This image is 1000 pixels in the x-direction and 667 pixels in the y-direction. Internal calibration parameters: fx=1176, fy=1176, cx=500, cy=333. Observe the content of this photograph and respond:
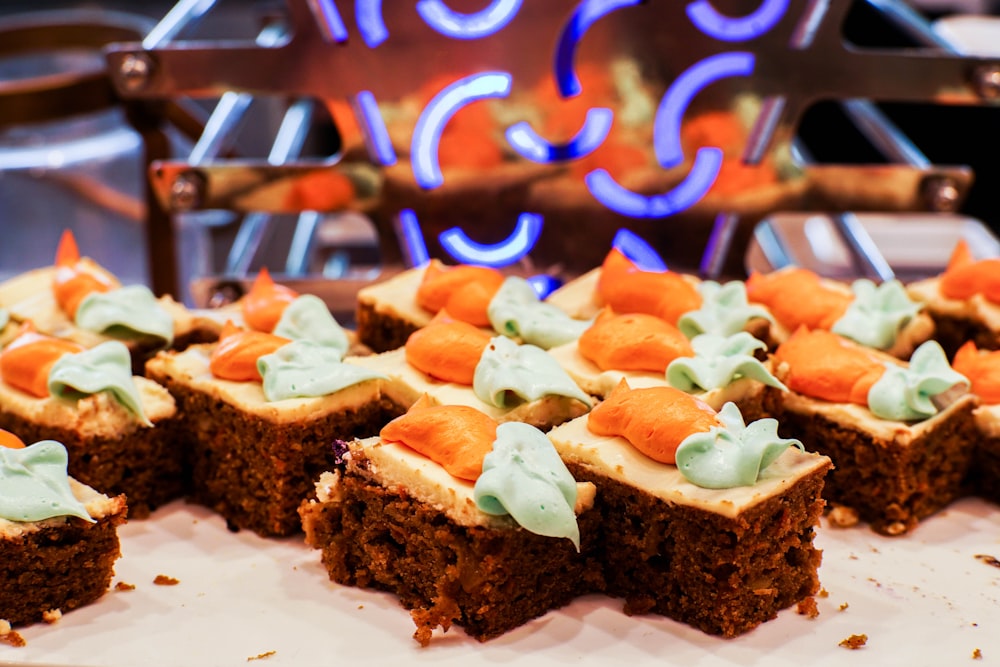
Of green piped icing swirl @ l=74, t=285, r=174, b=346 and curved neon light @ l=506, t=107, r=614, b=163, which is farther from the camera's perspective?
curved neon light @ l=506, t=107, r=614, b=163

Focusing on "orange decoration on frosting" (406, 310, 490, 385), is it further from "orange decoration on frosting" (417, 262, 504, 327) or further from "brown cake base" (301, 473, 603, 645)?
"brown cake base" (301, 473, 603, 645)

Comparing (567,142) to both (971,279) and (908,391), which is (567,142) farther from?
(908,391)

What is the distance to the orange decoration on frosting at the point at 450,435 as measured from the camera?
2.40 metres

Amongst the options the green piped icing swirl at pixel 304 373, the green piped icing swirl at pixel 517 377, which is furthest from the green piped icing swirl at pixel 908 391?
the green piped icing swirl at pixel 304 373

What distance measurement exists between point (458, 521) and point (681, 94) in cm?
188

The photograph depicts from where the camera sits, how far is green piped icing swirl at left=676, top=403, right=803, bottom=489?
2.36 meters

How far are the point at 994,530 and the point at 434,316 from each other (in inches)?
61.5

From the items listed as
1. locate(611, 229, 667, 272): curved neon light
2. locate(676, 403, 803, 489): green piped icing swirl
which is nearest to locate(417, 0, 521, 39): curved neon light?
locate(611, 229, 667, 272): curved neon light

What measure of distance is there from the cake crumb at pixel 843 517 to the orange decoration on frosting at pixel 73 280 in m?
2.14

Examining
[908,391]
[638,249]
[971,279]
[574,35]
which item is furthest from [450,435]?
[971,279]

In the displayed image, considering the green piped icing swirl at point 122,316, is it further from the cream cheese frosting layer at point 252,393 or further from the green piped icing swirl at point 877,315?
the green piped icing swirl at point 877,315

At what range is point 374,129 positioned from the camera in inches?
148

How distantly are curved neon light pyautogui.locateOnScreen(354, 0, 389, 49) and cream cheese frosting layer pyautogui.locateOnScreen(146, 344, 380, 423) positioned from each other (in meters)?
1.18

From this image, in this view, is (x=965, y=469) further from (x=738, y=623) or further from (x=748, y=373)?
(x=738, y=623)
